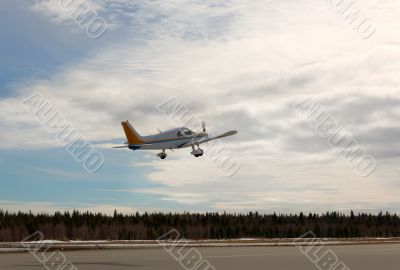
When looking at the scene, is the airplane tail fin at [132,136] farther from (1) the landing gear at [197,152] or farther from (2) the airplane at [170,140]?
(1) the landing gear at [197,152]

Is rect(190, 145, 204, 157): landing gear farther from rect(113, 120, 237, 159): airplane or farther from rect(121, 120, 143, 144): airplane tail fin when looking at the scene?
rect(121, 120, 143, 144): airplane tail fin

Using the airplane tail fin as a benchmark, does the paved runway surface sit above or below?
below

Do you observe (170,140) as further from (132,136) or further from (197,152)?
(197,152)

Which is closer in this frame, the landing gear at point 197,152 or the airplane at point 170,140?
the landing gear at point 197,152

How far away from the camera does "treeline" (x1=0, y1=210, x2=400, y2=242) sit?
53.4 metres

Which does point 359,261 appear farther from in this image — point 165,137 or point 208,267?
point 165,137

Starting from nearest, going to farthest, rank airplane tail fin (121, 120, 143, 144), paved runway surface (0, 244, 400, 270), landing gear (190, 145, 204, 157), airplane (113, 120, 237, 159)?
paved runway surface (0, 244, 400, 270)
landing gear (190, 145, 204, 157)
airplane (113, 120, 237, 159)
airplane tail fin (121, 120, 143, 144)

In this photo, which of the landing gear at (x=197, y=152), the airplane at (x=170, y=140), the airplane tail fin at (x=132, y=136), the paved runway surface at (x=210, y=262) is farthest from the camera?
the airplane tail fin at (x=132, y=136)

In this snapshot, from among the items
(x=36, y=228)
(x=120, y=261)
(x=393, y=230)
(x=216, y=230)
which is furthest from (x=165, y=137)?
(x=120, y=261)

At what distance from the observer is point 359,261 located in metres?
28.9

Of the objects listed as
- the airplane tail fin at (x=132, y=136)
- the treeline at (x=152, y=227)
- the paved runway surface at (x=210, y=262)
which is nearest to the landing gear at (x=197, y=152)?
the treeline at (x=152, y=227)

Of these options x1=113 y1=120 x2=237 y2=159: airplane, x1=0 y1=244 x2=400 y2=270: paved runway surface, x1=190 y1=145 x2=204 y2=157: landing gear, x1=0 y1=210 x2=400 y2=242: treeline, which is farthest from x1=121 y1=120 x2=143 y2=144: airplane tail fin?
x1=0 y1=244 x2=400 y2=270: paved runway surface

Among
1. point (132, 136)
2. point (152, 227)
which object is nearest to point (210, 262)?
point (152, 227)

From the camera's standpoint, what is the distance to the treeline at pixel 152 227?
53.4m
